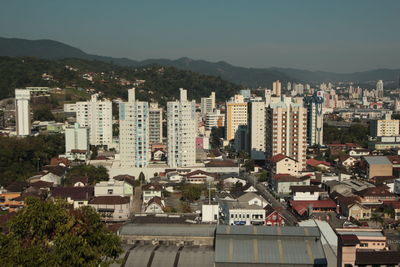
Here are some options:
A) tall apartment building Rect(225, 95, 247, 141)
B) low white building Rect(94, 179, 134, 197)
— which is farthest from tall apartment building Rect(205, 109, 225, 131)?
low white building Rect(94, 179, 134, 197)

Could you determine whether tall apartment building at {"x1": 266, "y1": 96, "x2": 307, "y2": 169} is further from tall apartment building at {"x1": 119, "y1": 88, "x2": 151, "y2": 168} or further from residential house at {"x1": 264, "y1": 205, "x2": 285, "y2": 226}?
residential house at {"x1": 264, "y1": 205, "x2": 285, "y2": 226}

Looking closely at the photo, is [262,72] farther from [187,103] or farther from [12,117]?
[187,103]

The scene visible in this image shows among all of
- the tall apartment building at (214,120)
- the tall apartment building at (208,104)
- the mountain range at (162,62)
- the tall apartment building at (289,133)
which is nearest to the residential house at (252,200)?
the tall apartment building at (289,133)

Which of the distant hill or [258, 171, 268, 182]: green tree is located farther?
the distant hill

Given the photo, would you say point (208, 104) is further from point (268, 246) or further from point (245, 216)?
point (268, 246)

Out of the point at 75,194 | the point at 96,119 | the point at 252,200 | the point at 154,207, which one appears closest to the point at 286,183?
the point at 252,200
